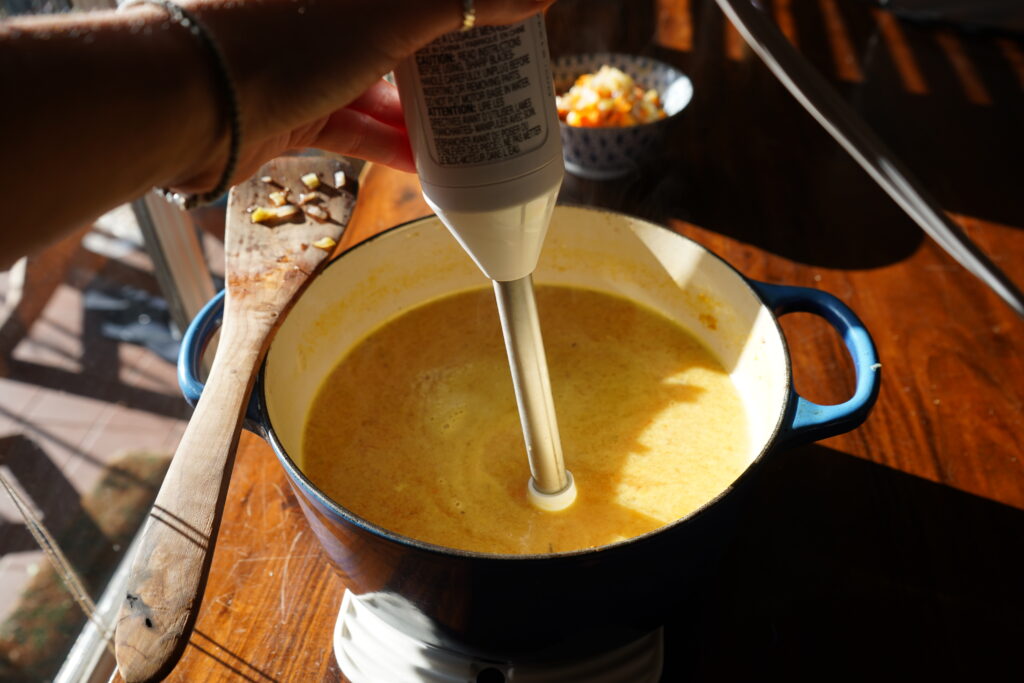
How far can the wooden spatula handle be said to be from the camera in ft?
1.30

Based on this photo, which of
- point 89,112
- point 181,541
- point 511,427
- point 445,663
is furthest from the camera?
point 511,427

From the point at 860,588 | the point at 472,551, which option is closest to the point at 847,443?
the point at 860,588

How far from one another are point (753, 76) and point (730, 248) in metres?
0.55

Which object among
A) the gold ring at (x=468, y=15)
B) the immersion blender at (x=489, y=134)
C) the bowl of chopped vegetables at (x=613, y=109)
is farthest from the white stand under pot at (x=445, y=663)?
the bowl of chopped vegetables at (x=613, y=109)

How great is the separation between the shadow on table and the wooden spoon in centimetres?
36

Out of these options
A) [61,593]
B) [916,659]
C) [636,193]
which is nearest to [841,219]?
[636,193]

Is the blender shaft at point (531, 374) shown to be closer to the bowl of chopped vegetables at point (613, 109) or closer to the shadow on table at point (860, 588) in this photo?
the shadow on table at point (860, 588)

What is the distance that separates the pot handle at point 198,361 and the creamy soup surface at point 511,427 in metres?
0.14

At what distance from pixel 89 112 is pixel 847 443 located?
69cm

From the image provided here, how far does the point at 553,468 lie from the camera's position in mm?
584

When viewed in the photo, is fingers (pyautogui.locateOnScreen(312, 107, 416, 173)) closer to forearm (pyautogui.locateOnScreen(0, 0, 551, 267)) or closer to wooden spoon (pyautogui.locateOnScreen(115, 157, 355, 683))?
wooden spoon (pyautogui.locateOnScreen(115, 157, 355, 683))

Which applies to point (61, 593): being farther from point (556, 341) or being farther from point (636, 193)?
point (636, 193)

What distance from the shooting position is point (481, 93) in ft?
1.27

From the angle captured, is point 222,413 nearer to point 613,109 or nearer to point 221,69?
point 221,69
